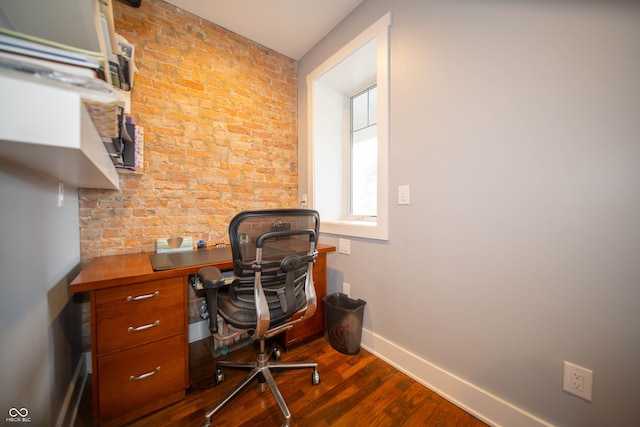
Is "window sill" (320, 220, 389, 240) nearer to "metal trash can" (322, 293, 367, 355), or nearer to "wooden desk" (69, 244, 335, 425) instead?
"metal trash can" (322, 293, 367, 355)

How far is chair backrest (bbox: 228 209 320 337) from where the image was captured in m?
1.08

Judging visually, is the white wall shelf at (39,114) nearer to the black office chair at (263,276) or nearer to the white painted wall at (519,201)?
the black office chair at (263,276)

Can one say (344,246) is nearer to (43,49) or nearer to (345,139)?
(345,139)

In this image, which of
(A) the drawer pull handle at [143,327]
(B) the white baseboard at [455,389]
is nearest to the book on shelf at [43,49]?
(A) the drawer pull handle at [143,327]

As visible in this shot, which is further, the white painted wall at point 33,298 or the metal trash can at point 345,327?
the metal trash can at point 345,327

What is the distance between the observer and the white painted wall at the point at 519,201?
2.84 ft

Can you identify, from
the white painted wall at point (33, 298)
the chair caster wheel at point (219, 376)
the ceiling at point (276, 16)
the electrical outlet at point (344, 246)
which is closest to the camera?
the white painted wall at point (33, 298)

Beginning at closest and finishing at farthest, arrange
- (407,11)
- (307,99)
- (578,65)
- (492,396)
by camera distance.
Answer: (578,65) < (492,396) < (407,11) < (307,99)

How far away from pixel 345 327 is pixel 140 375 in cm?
125

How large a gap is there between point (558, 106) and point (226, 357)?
2.48 m

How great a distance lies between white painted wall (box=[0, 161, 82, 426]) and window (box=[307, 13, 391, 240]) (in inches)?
68.2

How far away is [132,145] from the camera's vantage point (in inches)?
57.9

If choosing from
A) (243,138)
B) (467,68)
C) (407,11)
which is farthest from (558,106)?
(243,138)

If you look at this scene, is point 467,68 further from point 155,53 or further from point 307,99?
point 155,53
